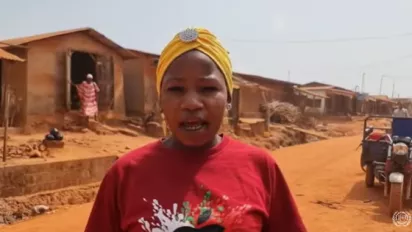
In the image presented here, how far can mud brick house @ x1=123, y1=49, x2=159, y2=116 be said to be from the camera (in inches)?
758

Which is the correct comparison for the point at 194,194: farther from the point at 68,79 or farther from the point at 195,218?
the point at 68,79

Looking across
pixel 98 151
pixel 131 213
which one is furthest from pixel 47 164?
pixel 131 213

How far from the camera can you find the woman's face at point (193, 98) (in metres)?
1.54

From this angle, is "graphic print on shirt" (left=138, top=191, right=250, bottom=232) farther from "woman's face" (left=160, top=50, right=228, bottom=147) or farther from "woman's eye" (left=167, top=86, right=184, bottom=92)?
"woman's eye" (left=167, top=86, right=184, bottom=92)

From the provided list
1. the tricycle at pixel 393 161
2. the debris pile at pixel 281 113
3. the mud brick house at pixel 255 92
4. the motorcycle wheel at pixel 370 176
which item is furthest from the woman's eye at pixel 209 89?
the debris pile at pixel 281 113

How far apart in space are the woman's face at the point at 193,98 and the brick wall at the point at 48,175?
8.77 meters

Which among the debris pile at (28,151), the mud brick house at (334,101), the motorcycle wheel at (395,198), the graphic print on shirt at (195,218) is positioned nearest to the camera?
the graphic print on shirt at (195,218)

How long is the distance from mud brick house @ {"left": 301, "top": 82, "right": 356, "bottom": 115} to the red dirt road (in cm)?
2643

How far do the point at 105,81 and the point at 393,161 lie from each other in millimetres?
12218

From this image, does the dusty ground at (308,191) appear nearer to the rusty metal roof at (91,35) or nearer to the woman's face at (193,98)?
the rusty metal roof at (91,35)

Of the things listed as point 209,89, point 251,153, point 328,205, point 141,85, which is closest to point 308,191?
point 328,205

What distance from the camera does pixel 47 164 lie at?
33.4ft

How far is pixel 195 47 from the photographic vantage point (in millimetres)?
1568

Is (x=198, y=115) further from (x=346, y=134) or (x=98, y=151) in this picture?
(x=346, y=134)
